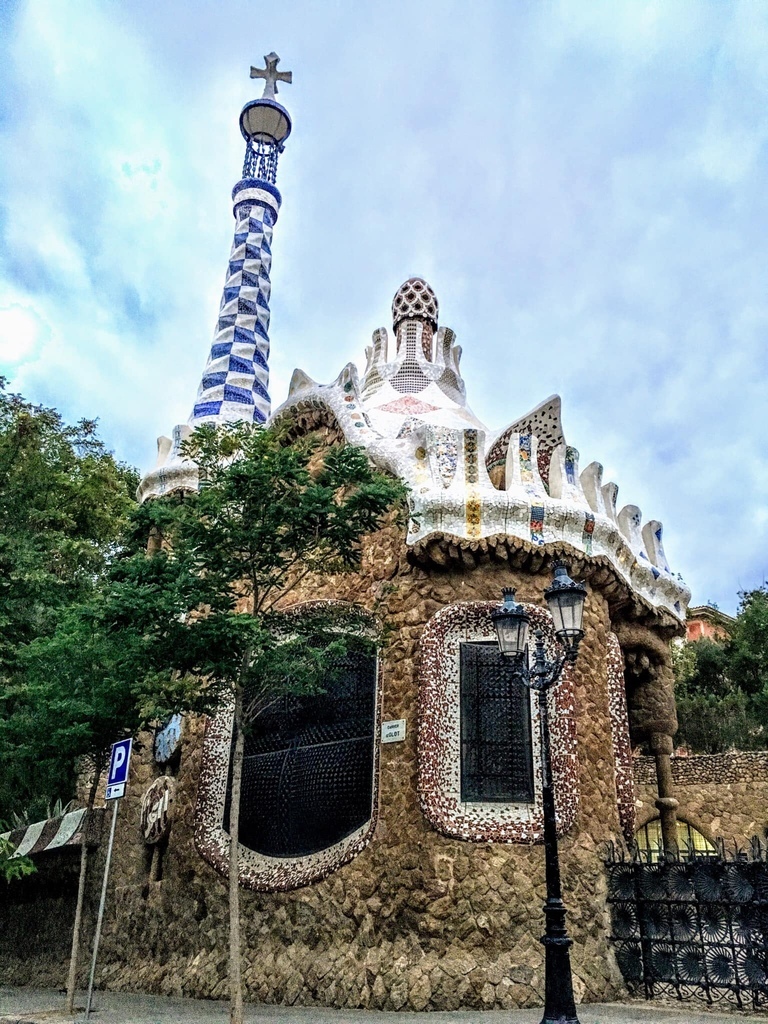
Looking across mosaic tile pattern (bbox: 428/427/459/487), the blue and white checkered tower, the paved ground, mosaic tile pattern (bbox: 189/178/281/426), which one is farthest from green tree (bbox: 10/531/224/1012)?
the blue and white checkered tower

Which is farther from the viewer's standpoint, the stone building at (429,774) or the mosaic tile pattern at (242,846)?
the mosaic tile pattern at (242,846)

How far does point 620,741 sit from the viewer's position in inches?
336

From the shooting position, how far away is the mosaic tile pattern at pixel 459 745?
714 centimetres

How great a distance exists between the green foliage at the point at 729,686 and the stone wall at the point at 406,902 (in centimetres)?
1370

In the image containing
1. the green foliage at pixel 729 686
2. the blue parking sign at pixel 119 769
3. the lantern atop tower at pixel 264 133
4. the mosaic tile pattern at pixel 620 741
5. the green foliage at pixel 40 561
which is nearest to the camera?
the blue parking sign at pixel 119 769

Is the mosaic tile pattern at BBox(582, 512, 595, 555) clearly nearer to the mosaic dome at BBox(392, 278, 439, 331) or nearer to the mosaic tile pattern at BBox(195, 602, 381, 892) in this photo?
the mosaic tile pattern at BBox(195, 602, 381, 892)

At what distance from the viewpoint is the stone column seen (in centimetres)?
919

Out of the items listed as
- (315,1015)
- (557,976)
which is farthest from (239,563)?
(557,976)

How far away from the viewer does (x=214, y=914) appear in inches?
320

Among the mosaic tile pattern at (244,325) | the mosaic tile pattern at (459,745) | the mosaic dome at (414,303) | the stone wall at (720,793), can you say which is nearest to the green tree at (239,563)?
the mosaic tile pattern at (459,745)

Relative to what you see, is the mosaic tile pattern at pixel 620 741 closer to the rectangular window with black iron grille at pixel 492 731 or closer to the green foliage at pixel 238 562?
the rectangular window with black iron grille at pixel 492 731

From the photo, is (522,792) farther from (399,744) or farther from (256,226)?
(256,226)

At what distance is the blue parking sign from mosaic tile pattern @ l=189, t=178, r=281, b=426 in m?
6.79

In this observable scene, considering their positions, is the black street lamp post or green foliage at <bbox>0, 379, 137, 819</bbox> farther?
green foliage at <bbox>0, 379, 137, 819</bbox>
